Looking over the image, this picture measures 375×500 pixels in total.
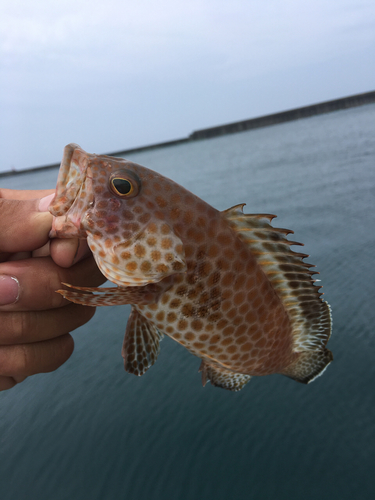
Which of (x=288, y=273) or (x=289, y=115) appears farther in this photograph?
(x=289, y=115)

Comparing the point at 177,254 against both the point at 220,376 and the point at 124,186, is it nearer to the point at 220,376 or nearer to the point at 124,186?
the point at 124,186

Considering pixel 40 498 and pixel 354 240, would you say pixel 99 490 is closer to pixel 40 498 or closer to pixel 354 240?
pixel 40 498

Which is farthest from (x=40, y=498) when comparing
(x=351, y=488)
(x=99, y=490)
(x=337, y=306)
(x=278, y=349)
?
(x=337, y=306)

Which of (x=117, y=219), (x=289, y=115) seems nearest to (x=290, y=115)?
(x=289, y=115)

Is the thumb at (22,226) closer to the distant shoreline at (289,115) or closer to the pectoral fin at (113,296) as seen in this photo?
the pectoral fin at (113,296)

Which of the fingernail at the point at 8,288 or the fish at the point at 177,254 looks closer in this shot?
the fish at the point at 177,254

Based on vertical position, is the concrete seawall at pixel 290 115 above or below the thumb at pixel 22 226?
below

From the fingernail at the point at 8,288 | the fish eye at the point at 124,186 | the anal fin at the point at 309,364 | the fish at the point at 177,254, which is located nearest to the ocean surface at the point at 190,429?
the anal fin at the point at 309,364
